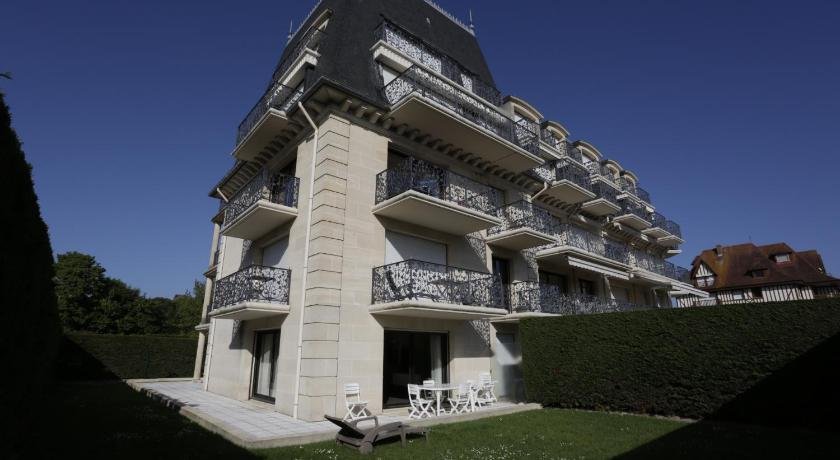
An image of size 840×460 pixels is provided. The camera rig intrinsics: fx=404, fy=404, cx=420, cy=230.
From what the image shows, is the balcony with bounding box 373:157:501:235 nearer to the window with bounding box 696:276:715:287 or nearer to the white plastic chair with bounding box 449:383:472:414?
the white plastic chair with bounding box 449:383:472:414

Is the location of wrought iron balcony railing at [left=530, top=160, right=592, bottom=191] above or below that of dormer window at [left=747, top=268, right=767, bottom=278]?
above

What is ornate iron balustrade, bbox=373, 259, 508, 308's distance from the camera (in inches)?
413

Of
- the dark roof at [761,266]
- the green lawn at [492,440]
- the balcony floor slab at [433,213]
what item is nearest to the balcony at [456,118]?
the balcony floor slab at [433,213]

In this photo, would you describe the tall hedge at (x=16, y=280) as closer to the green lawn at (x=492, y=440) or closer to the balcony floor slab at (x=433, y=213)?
the green lawn at (x=492, y=440)

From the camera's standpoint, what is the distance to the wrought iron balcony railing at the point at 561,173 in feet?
62.2

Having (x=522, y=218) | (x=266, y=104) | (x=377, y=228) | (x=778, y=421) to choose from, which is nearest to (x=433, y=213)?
(x=377, y=228)

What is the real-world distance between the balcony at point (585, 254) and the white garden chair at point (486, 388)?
600 cm

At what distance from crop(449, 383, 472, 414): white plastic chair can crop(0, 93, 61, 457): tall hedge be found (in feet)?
28.0

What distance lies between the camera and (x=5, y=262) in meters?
3.80

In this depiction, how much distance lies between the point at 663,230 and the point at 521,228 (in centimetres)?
1844

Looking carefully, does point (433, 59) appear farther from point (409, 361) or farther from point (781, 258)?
point (781, 258)

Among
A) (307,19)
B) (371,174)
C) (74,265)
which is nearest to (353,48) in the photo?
(371,174)

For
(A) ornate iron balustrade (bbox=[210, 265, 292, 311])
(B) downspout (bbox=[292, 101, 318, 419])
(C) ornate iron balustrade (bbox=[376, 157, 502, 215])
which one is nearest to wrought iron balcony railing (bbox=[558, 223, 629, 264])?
(C) ornate iron balustrade (bbox=[376, 157, 502, 215])

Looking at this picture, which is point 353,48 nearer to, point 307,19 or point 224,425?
point 307,19
